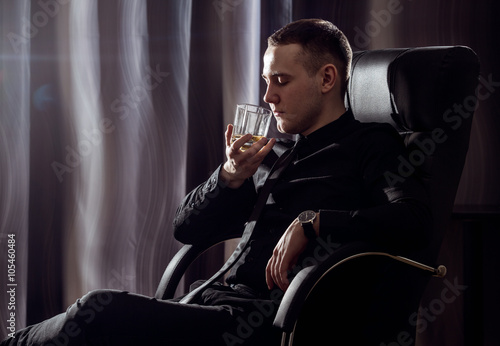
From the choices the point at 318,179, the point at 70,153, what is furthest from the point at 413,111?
the point at 70,153

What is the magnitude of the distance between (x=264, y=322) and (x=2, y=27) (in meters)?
1.60

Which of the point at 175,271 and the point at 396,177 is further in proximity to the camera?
the point at 175,271

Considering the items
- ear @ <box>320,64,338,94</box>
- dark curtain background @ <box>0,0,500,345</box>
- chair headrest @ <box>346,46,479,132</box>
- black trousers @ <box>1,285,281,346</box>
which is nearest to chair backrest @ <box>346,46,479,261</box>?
chair headrest @ <box>346,46,479,132</box>

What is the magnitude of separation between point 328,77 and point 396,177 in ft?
1.06

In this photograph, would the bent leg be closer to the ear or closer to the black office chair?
the black office chair

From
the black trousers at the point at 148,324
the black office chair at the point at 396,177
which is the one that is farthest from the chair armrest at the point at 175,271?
the black trousers at the point at 148,324

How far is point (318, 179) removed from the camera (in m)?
1.32

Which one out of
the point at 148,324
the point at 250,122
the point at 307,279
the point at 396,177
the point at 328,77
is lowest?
the point at 148,324

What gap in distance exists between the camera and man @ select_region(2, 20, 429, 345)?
43.4 inches

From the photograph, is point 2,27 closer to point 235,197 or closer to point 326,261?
point 235,197

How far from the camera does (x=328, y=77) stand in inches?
54.7

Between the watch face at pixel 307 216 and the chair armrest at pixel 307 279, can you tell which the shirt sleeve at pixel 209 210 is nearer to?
the watch face at pixel 307 216

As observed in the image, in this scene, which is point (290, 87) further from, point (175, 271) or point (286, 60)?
point (175, 271)

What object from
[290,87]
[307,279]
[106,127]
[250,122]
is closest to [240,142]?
[250,122]
